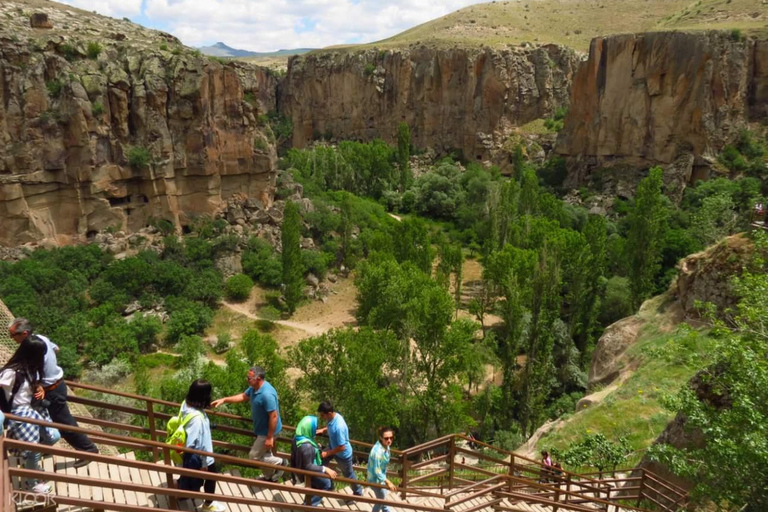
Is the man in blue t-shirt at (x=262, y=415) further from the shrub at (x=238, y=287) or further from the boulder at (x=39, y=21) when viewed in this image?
the boulder at (x=39, y=21)

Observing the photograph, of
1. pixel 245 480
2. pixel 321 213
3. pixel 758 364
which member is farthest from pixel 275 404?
pixel 321 213

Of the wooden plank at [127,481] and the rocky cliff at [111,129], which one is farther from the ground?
the rocky cliff at [111,129]

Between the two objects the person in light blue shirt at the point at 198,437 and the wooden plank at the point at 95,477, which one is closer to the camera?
the wooden plank at the point at 95,477

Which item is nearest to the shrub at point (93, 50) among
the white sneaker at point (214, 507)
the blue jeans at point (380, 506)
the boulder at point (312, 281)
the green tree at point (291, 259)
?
the green tree at point (291, 259)

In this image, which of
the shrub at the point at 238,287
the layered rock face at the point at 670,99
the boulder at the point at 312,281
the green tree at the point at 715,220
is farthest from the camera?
the layered rock face at the point at 670,99

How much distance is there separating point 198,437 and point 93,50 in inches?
1450

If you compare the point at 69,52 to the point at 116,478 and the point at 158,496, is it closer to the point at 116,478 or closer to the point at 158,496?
the point at 116,478

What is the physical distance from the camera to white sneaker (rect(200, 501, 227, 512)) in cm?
657

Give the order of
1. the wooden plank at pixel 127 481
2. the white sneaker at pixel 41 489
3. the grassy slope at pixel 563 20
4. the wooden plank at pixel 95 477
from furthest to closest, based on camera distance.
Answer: the grassy slope at pixel 563 20 → the wooden plank at pixel 127 481 → the wooden plank at pixel 95 477 → the white sneaker at pixel 41 489

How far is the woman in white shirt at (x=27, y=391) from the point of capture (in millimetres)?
6320

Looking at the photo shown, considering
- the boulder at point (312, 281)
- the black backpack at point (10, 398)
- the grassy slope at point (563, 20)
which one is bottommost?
the boulder at point (312, 281)

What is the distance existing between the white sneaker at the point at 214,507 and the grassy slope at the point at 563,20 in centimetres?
A: 7553

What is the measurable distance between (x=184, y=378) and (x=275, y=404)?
50.9ft

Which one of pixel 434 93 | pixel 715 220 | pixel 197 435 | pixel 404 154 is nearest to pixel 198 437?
pixel 197 435
